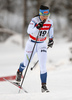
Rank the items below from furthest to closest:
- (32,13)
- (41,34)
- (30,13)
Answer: (30,13) → (32,13) → (41,34)

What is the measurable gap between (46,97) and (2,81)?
119 inches

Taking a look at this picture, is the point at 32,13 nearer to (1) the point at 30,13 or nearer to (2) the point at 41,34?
(1) the point at 30,13

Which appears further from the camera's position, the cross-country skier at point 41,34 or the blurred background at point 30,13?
the blurred background at point 30,13

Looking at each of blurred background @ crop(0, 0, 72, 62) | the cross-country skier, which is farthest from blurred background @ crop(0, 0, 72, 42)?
the cross-country skier

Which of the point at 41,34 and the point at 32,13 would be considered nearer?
the point at 41,34

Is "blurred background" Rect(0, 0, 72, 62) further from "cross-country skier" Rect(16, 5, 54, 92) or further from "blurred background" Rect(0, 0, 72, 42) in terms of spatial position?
"cross-country skier" Rect(16, 5, 54, 92)

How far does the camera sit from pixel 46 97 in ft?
12.5

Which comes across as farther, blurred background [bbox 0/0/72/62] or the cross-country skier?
blurred background [bbox 0/0/72/62]

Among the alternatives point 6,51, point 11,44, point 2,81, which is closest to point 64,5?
point 11,44

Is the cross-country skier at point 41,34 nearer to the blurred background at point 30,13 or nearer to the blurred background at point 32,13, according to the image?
the blurred background at point 32,13

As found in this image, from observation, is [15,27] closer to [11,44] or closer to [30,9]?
[30,9]

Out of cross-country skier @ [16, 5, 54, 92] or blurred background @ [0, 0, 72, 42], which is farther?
blurred background @ [0, 0, 72, 42]

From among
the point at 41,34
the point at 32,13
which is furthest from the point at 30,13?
the point at 41,34

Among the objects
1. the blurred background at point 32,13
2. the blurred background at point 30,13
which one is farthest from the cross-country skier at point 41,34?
the blurred background at point 30,13
